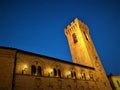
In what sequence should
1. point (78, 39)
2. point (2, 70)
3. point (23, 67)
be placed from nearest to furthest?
point (2, 70), point (23, 67), point (78, 39)

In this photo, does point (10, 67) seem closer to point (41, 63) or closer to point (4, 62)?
point (4, 62)

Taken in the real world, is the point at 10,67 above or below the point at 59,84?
above

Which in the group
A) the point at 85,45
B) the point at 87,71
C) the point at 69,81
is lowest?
the point at 69,81

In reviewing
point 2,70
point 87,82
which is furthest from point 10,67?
point 87,82

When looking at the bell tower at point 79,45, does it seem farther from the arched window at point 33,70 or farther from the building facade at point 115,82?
the arched window at point 33,70

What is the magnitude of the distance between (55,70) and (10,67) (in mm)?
7908

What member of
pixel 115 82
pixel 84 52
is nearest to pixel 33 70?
pixel 84 52

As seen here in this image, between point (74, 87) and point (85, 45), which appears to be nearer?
point (74, 87)

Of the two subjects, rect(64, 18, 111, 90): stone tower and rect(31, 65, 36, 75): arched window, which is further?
rect(64, 18, 111, 90): stone tower

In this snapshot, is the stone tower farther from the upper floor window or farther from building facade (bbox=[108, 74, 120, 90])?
the upper floor window

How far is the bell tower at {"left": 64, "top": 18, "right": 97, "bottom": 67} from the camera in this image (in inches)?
1216

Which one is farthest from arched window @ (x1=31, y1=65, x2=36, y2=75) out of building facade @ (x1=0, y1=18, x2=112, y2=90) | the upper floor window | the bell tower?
the bell tower

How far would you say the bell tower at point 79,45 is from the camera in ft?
101

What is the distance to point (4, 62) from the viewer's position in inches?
569
